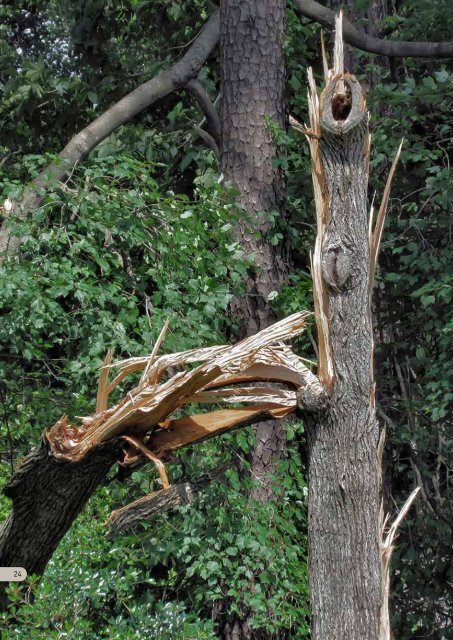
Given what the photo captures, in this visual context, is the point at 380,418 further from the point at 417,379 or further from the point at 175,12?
the point at 175,12

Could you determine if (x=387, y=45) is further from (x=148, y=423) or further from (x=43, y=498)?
(x=43, y=498)

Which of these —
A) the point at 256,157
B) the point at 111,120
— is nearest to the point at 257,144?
the point at 256,157

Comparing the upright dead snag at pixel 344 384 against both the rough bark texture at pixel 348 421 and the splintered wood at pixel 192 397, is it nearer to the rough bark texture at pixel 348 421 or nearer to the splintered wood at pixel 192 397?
the rough bark texture at pixel 348 421

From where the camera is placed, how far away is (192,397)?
4.52m

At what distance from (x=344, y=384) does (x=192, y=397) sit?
637mm

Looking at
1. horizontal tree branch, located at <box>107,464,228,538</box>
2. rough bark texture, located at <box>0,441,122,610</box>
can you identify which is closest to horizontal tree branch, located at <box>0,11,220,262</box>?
rough bark texture, located at <box>0,441,122,610</box>

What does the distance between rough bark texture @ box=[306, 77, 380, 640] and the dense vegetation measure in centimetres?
134

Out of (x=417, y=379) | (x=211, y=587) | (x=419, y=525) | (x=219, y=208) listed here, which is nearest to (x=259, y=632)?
(x=211, y=587)

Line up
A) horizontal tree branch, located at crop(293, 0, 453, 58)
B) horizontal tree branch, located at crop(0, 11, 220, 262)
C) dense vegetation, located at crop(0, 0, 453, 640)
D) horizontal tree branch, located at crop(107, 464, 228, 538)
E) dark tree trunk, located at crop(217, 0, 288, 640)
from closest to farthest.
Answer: horizontal tree branch, located at crop(107, 464, 228, 538)
dense vegetation, located at crop(0, 0, 453, 640)
horizontal tree branch, located at crop(0, 11, 220, 262)
dark tree trunk, located at crop(217, 0, 288, 640)
horizontal tree branch, located at crop(293, 0, 453, 58)

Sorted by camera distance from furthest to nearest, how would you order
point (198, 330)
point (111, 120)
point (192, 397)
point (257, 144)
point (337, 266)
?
point (257, 144), point (111, 120), point (198, 330), point (192, 397), point (337, 266)

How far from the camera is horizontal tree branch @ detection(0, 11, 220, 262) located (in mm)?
6719

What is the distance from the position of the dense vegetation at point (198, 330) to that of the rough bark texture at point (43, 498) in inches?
12.5

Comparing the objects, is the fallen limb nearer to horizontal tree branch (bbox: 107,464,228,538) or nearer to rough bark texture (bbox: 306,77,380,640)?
horizontal tree branch (bbox: 107,464,228,538)

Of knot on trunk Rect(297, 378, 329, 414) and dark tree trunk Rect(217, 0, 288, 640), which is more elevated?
dark tree trunk Rect(217, 0, 288, 640)
